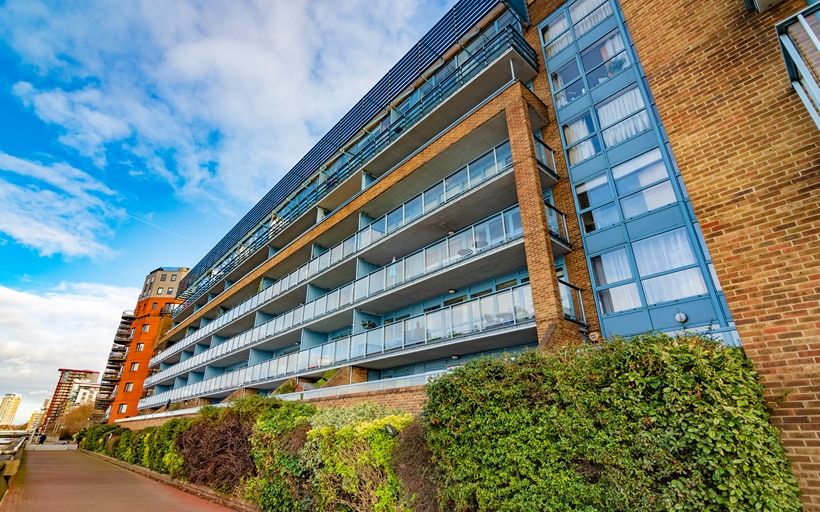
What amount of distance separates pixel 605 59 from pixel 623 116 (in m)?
2.64

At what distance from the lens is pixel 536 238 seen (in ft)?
36.2

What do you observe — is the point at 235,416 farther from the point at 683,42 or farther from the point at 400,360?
the point at 683,42

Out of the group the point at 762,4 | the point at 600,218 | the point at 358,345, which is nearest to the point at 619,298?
the point at 600,218

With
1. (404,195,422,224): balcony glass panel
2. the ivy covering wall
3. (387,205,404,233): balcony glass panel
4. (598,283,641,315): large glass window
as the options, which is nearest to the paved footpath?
the ivy covering wall

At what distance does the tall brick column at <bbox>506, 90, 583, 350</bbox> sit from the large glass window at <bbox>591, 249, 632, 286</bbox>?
1510 millimetres

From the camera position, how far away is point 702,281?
9.41m

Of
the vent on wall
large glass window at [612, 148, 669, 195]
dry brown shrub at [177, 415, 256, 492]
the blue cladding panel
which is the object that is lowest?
dry brown shrub at [177, 415, 256, 492]

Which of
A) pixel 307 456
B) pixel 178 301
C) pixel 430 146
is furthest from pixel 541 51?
pixel 178 301

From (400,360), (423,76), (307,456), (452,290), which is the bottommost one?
(307,456)

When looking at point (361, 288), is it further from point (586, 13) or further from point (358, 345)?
point (586, 13)

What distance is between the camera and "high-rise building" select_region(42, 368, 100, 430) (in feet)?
443

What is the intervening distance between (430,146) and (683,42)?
36.2ft

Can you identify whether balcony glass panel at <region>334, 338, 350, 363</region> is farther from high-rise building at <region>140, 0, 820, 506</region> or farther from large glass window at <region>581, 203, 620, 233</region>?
large glass window at <region>581, 203, 620, 233</region>

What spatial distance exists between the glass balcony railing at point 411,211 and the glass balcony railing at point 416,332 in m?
4.26
